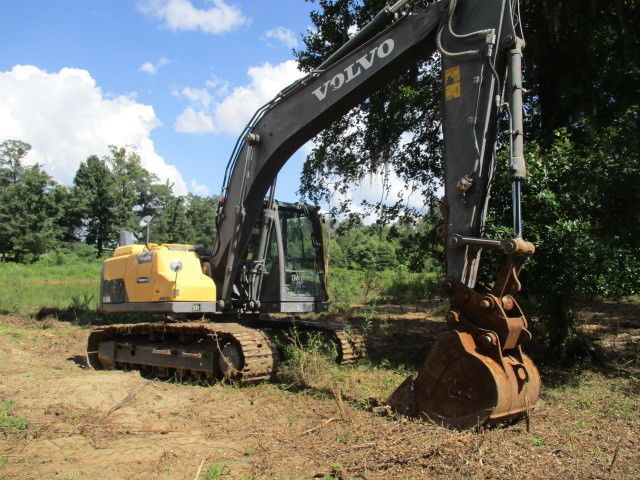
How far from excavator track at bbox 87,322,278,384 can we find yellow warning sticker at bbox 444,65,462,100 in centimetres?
389

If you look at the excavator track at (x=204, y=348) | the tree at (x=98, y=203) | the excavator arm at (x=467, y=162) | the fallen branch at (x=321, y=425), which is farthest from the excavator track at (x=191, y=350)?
the tree at (x=98, y=203)

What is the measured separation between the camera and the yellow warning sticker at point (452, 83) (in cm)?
582

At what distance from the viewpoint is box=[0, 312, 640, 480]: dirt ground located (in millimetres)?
4238

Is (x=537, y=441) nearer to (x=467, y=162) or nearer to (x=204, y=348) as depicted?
(x=467, y=162)

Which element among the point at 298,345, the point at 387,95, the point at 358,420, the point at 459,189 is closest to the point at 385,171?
the point at 387,95

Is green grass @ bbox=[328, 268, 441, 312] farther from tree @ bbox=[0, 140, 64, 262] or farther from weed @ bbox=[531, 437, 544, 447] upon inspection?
tree @ bbox=[0, 140, 64, 262]

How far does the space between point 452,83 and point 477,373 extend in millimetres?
2931

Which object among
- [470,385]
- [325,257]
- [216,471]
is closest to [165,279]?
[325,257]

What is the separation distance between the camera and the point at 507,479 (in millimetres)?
3916

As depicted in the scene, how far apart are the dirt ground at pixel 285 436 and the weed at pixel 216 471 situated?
32 mm

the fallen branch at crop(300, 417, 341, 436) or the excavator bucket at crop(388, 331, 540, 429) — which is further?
the fallen branch at crop(300, 417, 341, 436)

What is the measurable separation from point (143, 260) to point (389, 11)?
16.3 feet

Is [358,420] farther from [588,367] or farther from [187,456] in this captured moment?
[588,367]

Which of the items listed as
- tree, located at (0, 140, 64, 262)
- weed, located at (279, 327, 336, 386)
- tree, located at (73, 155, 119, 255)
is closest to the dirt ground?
weed, located at (279, 327, 336, 386)
